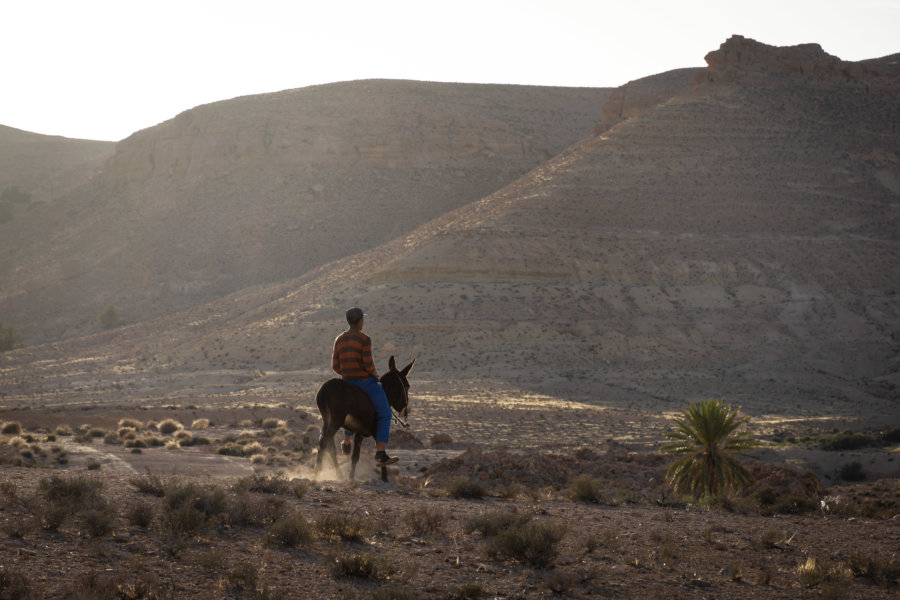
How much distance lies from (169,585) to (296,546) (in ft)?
4.55

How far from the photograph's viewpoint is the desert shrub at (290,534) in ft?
22.4

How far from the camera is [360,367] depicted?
403 inches

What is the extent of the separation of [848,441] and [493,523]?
22.0m

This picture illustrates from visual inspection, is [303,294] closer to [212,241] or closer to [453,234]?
[453,234]

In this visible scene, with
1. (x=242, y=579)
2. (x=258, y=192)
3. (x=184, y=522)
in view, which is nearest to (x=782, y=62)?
(x=258, y=192)

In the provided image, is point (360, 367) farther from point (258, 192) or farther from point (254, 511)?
point (258, 192)

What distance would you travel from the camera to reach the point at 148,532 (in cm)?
684

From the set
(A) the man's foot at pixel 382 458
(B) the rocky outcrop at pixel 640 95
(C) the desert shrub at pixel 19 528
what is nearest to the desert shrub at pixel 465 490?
(A) the man's foot at pixel 382 458

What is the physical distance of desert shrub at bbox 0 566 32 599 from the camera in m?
5.05

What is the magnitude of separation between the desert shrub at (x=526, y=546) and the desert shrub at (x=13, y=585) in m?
3.32

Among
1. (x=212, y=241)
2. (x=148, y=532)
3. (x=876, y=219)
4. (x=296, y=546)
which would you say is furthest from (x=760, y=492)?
(x=212, y=241)

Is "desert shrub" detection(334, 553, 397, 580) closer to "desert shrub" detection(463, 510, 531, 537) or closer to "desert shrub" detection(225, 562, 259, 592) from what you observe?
"desert shrub" detection(225, 562, 259, 592)

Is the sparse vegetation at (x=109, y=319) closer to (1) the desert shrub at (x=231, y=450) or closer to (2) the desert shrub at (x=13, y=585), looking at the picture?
(1) the desert shrub at (x=231, y=450)

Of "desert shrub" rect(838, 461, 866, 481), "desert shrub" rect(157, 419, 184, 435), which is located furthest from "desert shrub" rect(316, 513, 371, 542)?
"desert shrub" rect(838, 461, 866, 481)
